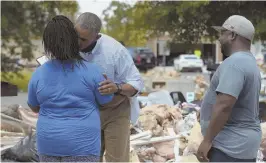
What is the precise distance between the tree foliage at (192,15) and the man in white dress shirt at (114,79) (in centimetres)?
778

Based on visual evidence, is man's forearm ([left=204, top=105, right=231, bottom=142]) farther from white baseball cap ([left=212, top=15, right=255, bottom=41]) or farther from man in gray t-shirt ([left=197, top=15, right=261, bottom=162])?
white baseball cap ([left=212, top=15, right=255, bottom=41])

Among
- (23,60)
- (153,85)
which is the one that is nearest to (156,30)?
(153,85)

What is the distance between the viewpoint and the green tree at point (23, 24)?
15.3 m

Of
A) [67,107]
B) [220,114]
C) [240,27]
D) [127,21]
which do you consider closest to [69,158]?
[67,107]

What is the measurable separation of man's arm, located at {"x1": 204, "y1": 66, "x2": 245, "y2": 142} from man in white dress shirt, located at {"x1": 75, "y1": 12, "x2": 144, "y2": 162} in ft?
2.59

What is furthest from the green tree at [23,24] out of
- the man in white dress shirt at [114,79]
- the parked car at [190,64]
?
the parked car at [190,64]

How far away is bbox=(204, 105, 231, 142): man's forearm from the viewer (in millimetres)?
2939

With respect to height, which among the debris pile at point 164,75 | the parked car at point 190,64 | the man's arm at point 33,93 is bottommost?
the parked car at point 190,64

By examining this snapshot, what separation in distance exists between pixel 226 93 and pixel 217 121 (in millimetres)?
186

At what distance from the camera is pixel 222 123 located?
2.97 metres

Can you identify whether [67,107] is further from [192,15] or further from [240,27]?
[192,15]

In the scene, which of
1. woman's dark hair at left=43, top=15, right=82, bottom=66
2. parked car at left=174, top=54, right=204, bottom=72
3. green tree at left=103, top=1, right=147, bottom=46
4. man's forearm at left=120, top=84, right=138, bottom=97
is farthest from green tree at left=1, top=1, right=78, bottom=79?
parked car at left=174, top=54, right=204, bottom=72

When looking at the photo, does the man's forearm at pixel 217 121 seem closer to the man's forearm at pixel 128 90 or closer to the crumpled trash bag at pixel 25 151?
the man's forearm at pixel 128 90

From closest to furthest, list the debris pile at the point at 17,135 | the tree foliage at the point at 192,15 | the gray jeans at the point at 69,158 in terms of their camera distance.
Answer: the gray jeans at the point at 69,158
the debris pile at the point at 17,135
the tree foliage at the point at 192,15
